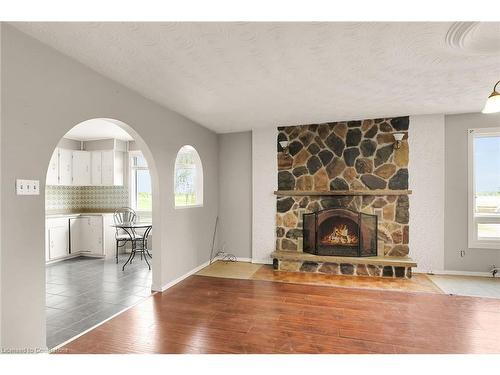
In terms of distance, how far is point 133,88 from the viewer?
307 cm

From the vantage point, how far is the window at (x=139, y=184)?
20.4 ft

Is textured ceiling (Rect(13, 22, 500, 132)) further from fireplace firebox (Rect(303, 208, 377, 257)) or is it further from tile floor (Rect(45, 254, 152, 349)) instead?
tile floor (Rect(45, 254, 152, 349))

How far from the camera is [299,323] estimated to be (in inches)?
106

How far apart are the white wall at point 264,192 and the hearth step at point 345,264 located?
0.48 metres

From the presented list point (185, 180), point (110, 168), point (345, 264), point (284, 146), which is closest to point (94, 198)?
point (110, 168)

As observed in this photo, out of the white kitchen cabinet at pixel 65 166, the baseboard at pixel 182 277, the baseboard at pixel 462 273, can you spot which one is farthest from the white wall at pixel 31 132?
the baseboard at pixel 462 273

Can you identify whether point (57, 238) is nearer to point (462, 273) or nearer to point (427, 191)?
point (427, 191)

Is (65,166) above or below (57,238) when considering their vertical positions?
above

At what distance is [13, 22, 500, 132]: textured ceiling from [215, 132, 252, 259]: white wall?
4.83 feet

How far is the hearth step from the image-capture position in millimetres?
4152

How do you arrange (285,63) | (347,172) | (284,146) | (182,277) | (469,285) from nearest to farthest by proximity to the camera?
(285,63) → (469,285) → (182,277) → (347,172) → (284,146)

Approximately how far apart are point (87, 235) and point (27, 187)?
A: 13.2ft
